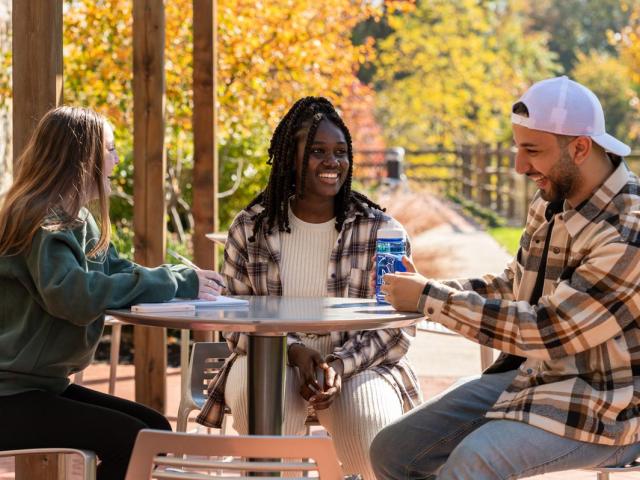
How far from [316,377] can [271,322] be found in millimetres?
875

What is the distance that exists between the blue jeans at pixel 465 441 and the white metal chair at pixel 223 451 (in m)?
0.69

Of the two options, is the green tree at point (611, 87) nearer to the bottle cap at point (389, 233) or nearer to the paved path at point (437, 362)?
the paved path at point (437, 362)

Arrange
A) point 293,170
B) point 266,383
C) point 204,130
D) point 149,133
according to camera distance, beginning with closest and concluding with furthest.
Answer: point 266,383 → point 293,170 → point 149,133 → point 204,130

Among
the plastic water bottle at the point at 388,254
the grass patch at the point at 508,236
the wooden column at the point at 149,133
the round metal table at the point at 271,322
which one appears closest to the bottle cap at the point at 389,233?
the plastic water bottle at the point at 388,254

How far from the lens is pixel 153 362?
20.1 ft

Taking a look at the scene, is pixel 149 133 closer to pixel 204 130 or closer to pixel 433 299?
pixel 204 130

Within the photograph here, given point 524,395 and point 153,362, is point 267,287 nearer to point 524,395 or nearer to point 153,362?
point 524,395

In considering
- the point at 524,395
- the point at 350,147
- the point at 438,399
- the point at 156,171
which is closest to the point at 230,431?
the point at 156,171

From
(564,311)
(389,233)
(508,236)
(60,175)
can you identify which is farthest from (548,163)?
(508,236)

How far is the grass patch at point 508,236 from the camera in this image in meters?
17.2

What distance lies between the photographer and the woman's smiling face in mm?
4477

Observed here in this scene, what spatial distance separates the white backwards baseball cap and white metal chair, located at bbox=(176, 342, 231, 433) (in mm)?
1849

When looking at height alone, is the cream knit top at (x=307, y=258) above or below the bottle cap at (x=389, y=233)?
below

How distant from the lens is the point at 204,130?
266 inches
